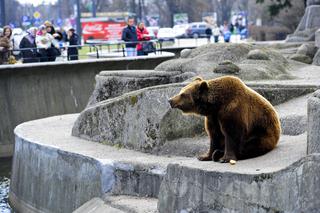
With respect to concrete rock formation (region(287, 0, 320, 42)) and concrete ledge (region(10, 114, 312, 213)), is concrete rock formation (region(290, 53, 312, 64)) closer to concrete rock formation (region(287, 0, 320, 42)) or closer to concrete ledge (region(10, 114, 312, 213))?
concrete ledge (region(10, 114, 312, 213))

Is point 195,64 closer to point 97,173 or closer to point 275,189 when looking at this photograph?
point 97,173

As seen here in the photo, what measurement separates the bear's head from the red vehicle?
200ft

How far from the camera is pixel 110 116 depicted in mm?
14758

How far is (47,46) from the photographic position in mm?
26234

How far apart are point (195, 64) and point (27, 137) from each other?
314 centimetres

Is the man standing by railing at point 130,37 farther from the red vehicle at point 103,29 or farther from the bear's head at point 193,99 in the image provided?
the red vehicle at point 103,29

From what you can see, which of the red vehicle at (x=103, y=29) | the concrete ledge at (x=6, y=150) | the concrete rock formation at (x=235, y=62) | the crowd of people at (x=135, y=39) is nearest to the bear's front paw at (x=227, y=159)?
the concrete rock formation at (x=235, y=62)

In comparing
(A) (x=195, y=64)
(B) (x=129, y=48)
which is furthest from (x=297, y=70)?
(B) (x=129, y=48)

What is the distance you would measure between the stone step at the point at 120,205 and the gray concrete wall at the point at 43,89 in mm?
11753

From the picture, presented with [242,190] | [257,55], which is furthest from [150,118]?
[242,190]

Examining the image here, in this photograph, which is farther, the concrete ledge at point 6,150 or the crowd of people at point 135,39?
the crowd of people at point 135,39

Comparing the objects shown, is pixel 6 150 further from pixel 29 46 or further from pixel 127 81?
pixel 127 81

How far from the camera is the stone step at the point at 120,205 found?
11656 mm

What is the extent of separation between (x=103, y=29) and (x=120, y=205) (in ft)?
201
